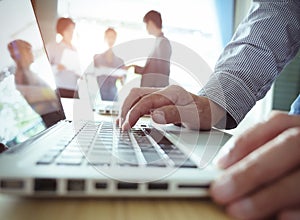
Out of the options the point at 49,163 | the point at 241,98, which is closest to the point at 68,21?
the point at 241,98

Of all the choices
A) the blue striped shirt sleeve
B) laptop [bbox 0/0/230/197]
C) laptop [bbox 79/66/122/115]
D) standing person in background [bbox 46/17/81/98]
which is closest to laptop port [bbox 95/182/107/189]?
laptop [bbox 0/0/230/197]

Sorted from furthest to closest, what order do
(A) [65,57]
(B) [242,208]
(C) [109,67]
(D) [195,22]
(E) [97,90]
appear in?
(D) [195,22] → (A) [65,57] → (C) [109,67] → (E) [97,90] → (B) [242,208]

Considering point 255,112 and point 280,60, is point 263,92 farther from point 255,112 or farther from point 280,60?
point 255,112

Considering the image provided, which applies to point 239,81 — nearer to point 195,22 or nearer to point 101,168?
point 101,168

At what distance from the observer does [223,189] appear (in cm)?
22

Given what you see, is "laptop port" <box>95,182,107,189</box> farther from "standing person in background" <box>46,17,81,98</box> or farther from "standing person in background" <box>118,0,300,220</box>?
"standing person in background" <box>46,17,81,98</box>

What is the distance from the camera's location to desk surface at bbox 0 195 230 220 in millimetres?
211

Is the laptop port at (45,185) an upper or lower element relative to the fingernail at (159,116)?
upper

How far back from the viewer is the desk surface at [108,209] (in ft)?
0.69

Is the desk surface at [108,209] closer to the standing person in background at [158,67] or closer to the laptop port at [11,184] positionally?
the laptop port at [11,184]

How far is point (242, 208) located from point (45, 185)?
155 millimetres

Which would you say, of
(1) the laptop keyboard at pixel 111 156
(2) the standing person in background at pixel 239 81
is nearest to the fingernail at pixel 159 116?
(2) the standing person in background at pixel 239 81

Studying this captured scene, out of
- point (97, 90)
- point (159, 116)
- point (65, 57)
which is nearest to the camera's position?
point (159, 116)

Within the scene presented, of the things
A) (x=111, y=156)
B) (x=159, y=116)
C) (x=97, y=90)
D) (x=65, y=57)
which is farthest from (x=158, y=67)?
(x=111, y=156)
